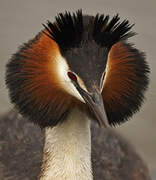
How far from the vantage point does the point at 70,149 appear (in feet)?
13.1

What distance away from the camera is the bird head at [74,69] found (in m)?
3.55

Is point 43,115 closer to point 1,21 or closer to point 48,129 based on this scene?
point 48,129

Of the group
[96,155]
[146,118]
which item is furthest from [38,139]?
[146,118]

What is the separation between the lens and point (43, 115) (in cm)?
378

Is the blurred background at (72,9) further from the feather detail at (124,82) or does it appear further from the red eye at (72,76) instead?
the red eye at (72,76)

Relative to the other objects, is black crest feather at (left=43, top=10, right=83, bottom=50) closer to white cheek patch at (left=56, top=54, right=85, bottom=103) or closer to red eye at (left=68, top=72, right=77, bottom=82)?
white cheek patch at (left=56, top=54, right=85, bottom=103)

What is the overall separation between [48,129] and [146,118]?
3699 millimetres

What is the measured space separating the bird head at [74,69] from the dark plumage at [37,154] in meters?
1.10

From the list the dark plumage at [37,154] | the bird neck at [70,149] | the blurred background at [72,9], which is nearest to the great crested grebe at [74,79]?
the bird neck at [70,149]

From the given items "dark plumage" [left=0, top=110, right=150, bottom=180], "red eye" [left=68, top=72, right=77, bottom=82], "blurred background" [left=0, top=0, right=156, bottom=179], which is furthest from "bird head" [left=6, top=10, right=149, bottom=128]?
"blurred background" [left=0, top=0, right=156, bottom=179]

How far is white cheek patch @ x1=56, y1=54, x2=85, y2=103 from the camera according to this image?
349cm

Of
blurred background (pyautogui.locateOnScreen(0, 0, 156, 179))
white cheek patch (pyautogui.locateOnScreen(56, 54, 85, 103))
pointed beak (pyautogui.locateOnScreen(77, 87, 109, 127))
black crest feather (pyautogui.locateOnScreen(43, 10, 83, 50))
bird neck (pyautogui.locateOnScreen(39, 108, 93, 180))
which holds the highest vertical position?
black crest feather (pyautogui.locateOnScreen(43, 10, 83, 50))

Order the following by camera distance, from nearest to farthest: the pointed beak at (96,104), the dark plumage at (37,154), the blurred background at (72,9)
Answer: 1. the pointed beak at (96,104)
2. the dark plumage at (37,154)
3. the blurred background at (72,9)

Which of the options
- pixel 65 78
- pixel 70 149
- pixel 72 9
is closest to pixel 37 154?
pixel 70 149
